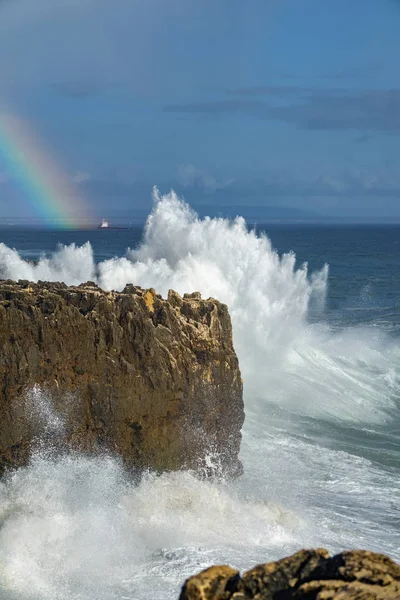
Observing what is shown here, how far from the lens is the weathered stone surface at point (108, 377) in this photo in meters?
16.4

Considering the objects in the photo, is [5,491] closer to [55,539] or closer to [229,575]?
[55,539]

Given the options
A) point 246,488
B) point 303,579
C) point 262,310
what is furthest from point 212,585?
point 262,310

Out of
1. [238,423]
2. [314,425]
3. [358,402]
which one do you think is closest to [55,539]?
[238,423]

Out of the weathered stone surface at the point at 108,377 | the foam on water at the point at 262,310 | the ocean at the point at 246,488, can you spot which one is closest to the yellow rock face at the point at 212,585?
the ocean at the point at 246,488

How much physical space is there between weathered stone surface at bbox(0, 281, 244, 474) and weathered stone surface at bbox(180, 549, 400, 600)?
10.8 meters

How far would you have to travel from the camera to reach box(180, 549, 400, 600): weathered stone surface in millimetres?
5777

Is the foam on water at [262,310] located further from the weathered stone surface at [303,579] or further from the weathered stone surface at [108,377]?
the weathered stone surface at [303,579]

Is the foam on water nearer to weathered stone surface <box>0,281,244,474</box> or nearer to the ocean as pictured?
the ocean

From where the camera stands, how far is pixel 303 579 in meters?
6.03

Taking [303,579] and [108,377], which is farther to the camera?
[108,377]

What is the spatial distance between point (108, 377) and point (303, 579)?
437 inches

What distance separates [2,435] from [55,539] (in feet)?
7.62

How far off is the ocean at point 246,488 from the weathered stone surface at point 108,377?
36 cm

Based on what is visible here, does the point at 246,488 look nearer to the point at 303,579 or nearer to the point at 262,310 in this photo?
the point at 303,579
